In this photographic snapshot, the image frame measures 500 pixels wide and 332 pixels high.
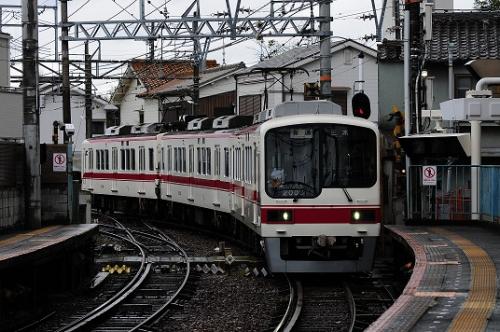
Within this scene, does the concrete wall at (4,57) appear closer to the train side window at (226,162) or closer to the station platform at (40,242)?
the station platform at (40,242)

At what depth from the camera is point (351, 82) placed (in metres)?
37.0

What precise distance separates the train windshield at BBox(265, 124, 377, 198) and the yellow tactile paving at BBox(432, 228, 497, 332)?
188cm

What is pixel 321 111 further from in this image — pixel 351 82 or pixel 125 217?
pixel 351 82

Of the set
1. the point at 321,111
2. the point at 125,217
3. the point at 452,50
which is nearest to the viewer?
the point at 321,111

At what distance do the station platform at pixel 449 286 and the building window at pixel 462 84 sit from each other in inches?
525

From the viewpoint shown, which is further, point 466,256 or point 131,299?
point 131,299

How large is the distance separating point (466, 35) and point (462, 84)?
157cm

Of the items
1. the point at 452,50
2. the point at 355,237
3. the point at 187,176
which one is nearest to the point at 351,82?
the point at 452,50

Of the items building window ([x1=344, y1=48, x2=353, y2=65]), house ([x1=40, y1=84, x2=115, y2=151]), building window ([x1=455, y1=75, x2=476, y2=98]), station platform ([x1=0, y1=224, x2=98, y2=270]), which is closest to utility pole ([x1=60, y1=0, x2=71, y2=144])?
station platform ([x1=0, y1=224, x2=98, y2=270])

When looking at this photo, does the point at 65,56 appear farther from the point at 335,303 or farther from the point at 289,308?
the point at 289,308

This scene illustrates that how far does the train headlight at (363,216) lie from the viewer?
1476 centimetres

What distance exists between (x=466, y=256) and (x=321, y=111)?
402 centimetres

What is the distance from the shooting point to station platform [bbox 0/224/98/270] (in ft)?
41.0

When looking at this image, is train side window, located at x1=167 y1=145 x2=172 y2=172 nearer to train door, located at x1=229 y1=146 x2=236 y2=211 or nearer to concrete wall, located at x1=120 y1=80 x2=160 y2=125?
train door, located at x1=229 y1=146 x2=236 y2=211
